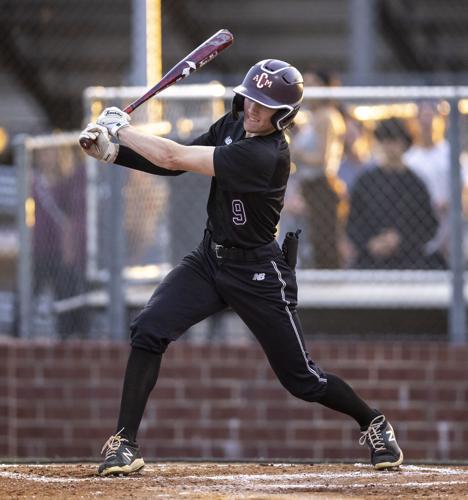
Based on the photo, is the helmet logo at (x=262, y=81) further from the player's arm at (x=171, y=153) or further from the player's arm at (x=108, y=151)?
the player's arm at (x=108, y=151)

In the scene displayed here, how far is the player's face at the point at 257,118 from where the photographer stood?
6156 mm

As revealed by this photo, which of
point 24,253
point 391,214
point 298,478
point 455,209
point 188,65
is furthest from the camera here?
point 24,253

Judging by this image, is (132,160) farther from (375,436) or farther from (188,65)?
(375,436)

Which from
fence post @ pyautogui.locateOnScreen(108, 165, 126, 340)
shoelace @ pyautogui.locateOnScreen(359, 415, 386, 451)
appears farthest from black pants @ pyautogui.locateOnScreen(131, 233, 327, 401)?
fence post @ pyautogui.locateOnScreen(108, 165, 126, 340)

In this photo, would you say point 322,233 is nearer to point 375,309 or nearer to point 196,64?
point 375,309

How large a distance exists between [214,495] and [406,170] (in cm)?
383

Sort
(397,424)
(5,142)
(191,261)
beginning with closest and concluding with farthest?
(191,261) < (397,424) < (5,142)

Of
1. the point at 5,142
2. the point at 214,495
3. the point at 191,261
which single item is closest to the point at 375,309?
the point at 191,261

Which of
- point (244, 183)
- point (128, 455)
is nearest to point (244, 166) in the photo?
point (244, 183)

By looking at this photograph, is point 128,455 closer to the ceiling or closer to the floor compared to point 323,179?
closer to the floor

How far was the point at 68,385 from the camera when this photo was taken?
30.7 ft

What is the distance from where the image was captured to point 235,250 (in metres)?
6.32

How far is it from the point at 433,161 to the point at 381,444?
2969mm

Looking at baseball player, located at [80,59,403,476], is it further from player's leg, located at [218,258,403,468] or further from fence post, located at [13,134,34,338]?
fence post, located at [13,134,34,338]
